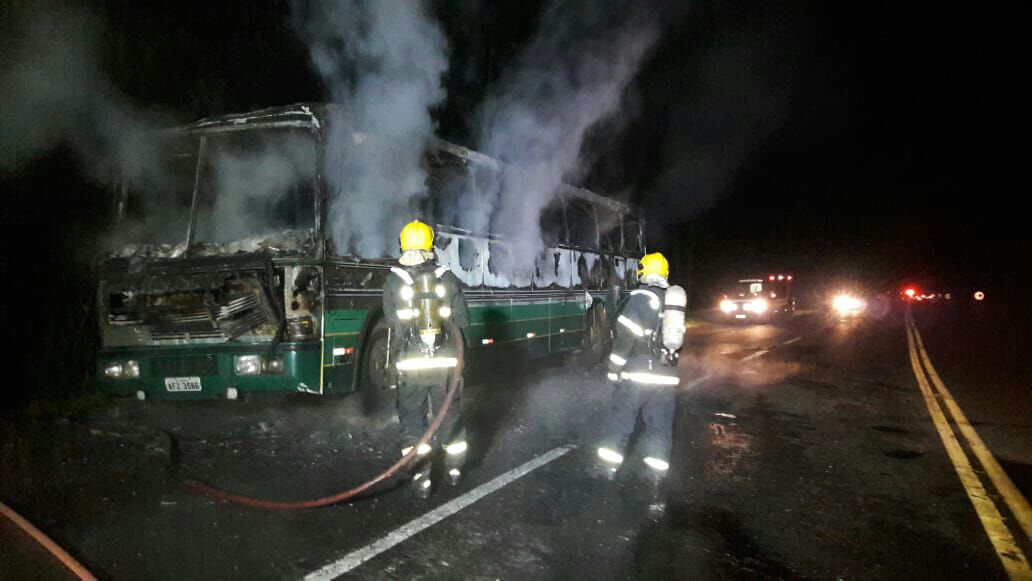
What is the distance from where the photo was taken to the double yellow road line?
4.07 meters

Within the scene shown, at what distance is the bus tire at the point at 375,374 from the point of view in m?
7.14

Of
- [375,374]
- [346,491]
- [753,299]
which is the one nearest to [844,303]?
[753,299]

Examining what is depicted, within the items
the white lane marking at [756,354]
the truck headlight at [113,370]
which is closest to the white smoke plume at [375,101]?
the truck headlight at [113,370]

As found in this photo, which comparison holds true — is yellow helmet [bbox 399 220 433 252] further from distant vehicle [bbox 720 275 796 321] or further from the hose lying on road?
distant vehicle [bbox 720 275 796 321]

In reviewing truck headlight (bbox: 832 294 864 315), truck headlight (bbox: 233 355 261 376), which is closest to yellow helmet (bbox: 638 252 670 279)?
truck headlight (bbox: 233 355 261 376)

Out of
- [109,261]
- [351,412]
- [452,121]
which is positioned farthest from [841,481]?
[452,121]

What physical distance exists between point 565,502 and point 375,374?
10.7ft

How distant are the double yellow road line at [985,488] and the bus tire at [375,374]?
547 cm

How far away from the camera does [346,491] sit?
4996 mm

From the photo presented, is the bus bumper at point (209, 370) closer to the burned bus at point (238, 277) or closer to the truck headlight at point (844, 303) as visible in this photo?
the burned bus at point (238, 277)

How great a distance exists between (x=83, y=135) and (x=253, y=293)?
138 inches

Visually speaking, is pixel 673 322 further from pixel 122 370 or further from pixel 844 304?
pixel 844 304

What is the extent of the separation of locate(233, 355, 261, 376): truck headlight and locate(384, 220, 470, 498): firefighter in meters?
1.86

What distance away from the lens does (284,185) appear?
22.3 feet
